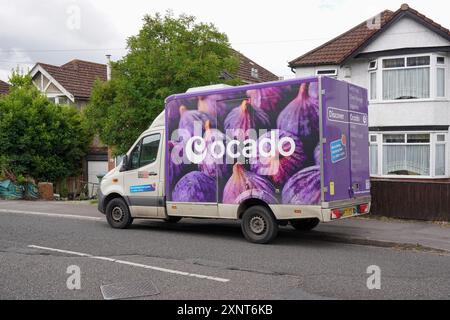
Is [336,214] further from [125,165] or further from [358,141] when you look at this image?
[125,165]

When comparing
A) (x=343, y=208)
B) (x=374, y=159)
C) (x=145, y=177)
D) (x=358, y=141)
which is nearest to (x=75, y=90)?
(x=374, y=159)

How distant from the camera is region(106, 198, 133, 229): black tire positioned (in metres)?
12.2

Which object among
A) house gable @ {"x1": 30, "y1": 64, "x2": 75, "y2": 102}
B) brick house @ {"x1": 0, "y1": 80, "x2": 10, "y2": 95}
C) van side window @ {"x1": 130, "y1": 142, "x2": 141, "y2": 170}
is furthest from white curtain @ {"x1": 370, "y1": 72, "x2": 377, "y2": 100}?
brick house @ {"x1": 0, "y1": 80, "x2": 10, "y2": 95}

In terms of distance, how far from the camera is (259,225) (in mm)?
10133

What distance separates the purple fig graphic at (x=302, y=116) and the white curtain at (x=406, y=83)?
Answer: 33.5ft

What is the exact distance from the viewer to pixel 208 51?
1670 cm

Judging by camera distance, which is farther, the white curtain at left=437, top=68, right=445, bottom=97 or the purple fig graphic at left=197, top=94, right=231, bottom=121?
the white curtain at left=437, top=68, right=445, bottom=97

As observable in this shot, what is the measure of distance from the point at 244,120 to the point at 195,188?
71.7 inches

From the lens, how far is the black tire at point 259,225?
391 inches

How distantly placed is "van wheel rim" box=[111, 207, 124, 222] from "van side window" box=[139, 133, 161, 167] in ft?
4.22

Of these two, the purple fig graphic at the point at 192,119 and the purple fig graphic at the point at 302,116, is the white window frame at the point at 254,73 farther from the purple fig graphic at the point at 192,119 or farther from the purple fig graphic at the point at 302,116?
the purple fig graphic at the point at 302,116

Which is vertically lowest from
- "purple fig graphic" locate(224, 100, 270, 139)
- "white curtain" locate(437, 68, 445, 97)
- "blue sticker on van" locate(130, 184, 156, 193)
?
"blue sticker on van" locate(130, 184, 156, 193)

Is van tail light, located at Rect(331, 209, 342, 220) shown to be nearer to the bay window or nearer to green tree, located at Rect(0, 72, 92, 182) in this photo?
the bay window
